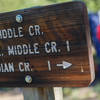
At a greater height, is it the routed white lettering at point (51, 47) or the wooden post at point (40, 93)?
the routed white lettering at point (51, 47)

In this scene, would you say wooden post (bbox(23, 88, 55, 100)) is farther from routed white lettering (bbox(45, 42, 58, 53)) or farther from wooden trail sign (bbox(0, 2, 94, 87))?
routed white lettering (bbox(45, 42, 58, 53))

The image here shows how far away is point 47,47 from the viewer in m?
1.38

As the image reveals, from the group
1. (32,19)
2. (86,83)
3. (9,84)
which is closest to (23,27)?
(32,19)

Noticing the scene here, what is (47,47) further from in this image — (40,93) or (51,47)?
(40,93)

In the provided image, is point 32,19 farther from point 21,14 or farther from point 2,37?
point 2,37

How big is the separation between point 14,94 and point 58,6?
4507 millimetres

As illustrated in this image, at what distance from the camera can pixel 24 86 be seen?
1497 millimetres

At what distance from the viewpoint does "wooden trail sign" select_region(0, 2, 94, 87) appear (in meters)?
1.28

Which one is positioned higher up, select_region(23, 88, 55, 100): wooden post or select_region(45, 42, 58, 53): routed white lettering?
select_region(45, 42, 58, 53): routed white lettering

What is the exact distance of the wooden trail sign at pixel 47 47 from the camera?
50.4 inches

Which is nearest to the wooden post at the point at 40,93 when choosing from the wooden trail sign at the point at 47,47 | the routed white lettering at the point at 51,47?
the wooden trail sign at the point at 47,47

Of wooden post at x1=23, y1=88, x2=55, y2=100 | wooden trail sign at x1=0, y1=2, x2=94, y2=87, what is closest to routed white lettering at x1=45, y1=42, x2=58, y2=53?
wooden trail sign at x1=0, y1=2, x2=94, y2=87

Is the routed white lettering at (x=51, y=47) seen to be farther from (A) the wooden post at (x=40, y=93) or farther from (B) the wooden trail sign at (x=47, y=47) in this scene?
(A) the wooden post at (x=40, y=93)

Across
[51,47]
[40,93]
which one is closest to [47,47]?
[51,47]
